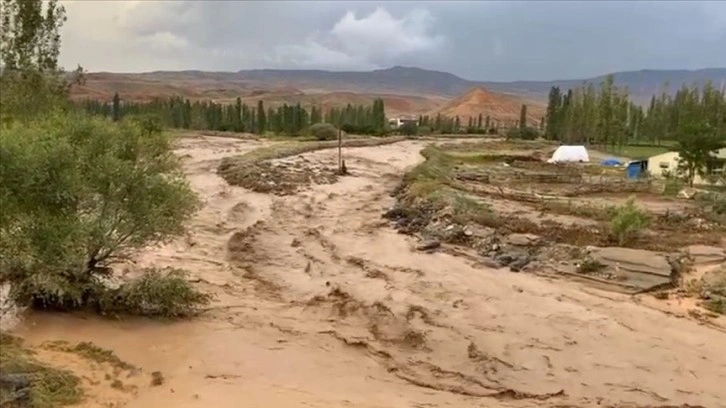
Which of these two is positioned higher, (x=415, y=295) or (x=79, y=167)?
(x=79, y=167)

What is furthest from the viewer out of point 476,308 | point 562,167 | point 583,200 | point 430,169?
point 562,167

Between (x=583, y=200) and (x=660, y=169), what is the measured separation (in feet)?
52.6

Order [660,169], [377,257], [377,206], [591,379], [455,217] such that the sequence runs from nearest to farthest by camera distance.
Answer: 1. [591,379]
2. [377,257]
3. [455,217]
4. [377,206]
5. [660,169]

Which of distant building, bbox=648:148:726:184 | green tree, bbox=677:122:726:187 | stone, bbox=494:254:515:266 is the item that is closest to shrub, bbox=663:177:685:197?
green tree, bbox=677:122:726:187

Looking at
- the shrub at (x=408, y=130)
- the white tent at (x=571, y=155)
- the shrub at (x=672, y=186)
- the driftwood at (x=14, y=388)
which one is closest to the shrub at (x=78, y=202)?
the driftwood at (x=14, y=388)

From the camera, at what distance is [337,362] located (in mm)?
13766

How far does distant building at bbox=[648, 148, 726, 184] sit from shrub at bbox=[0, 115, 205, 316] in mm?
34106

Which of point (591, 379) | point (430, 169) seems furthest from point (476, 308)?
point (430, 169)

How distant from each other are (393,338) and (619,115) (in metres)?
73.8

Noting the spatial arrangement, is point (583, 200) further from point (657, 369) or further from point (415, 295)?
point (657, 369)

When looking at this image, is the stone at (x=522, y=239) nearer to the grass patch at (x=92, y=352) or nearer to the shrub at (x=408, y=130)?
the grass patch at (x=92, y=352)

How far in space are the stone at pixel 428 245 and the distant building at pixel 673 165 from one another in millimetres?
23983

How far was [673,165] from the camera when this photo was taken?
1831 inches

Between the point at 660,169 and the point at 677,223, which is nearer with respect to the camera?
the point at 677,223
